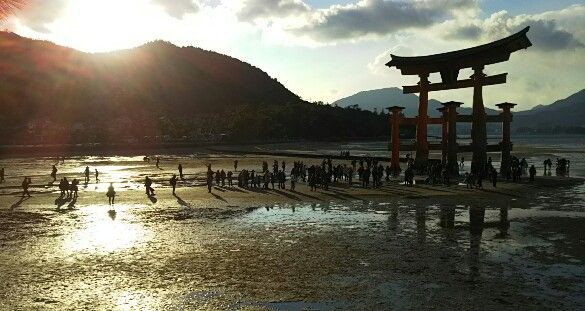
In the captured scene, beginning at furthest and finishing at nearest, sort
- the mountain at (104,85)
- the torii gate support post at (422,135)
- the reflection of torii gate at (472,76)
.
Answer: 1. the mountain at (104,85)
2. the torii gate support post at (422,135)
3. the reflection of torii gate at (472,76)

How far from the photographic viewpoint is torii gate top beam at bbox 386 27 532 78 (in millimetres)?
28297

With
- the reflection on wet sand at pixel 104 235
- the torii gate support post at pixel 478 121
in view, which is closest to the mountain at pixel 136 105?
the torii gate support post at pixel 478 121

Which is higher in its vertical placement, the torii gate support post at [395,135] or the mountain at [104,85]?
the mountain at [104,85]

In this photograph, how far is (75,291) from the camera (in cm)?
980

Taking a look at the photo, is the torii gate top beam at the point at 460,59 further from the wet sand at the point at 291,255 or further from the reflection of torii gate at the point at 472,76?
the wet sand at the point at 291,255

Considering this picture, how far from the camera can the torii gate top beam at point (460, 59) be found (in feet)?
92.8

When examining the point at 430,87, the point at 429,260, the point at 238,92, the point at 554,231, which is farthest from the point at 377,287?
the point at 238,92

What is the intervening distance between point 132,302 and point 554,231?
13.3 m

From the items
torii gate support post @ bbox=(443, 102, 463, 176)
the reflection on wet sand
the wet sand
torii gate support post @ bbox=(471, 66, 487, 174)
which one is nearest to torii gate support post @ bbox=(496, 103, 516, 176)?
torii gate support post @ bbox=(471, 66, 487, 174)

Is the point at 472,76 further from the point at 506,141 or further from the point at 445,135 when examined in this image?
the point at 445,135

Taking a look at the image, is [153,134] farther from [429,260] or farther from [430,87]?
[429,260]

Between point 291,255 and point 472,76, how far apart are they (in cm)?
2306

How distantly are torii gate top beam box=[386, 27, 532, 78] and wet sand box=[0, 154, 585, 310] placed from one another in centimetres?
1021

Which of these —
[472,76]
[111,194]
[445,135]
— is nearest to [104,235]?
[111,194]
